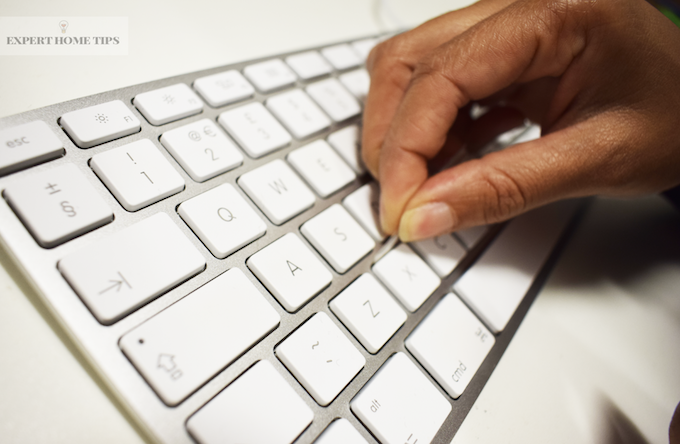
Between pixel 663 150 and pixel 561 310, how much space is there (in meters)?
0.20

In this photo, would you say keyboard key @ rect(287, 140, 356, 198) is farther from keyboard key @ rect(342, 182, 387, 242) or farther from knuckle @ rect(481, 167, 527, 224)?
knuckle @ rect(481, 167, 527, 224)

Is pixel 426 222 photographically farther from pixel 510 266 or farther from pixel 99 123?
pixel 99 123

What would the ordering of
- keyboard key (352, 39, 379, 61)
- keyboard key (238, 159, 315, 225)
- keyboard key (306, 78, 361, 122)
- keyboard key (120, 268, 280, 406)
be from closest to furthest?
keyboard key (120, 268, 280, 406) → keyboard key (238, 159, 315, 225) → keyboard key (306, 78, 361, 122) → keyboard key (352, 39, 379, 61)

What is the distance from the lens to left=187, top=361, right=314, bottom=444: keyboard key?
211mm

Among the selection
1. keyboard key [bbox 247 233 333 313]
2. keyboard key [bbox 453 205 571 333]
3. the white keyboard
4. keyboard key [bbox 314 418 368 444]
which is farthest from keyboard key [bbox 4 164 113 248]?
keyboard key [bbox 453 205 571 333]

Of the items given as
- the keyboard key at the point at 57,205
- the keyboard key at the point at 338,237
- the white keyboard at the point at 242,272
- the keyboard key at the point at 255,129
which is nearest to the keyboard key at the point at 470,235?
the white keyboard at the point at 242,272

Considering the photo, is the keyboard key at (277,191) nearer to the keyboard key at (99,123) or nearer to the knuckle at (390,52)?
the keyboard key at (99,123)

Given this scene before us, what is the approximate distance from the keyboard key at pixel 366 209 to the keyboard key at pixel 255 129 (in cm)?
9

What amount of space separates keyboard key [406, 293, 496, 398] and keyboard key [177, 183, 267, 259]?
17cm

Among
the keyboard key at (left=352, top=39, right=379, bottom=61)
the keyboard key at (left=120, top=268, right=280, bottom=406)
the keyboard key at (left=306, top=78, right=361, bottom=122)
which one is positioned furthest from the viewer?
the keyboard key at (left=352, top=39, right=379, bottom=61)

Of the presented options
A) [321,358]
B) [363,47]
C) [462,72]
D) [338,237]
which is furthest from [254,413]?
[363,47]

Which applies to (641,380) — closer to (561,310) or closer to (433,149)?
(561,310)

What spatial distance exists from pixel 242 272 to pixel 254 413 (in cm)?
10

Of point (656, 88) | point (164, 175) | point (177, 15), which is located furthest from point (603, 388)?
point (177, 15)
